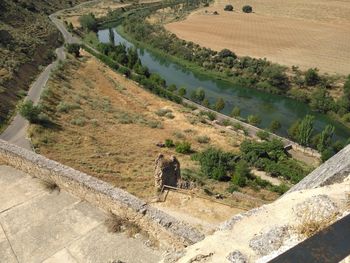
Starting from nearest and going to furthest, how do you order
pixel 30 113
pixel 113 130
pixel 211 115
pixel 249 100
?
pixel 30 113, pixel 113 130, pixel 211 115, pixel 249 100

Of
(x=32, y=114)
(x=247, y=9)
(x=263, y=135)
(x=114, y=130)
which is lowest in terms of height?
(x=263, y=135)

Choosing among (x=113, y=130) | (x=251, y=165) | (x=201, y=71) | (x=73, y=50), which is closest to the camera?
(x=251, y=165)

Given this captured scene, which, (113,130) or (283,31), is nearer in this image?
(113,130)

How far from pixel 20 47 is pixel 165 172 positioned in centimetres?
3686

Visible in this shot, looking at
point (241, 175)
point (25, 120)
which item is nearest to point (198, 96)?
point (25, 120)

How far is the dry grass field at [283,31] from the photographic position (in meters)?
54.8

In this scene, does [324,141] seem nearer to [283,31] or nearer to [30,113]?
[30,113]

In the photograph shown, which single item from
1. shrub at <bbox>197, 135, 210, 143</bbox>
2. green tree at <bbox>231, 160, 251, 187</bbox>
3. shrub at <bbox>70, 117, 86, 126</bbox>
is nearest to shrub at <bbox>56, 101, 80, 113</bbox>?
shrub at <bbox>70, 117, 86, 126</bbox>

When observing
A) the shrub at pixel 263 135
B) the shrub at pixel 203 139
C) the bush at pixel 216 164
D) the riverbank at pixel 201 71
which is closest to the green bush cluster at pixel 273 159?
the bush at pixel 216 164

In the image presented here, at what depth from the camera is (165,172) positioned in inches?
624

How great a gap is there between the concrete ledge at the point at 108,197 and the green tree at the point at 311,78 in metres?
38.8

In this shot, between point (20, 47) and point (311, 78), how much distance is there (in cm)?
3429

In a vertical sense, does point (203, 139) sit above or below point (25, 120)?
below

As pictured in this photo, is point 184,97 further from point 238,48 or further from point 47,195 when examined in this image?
point 47,195
